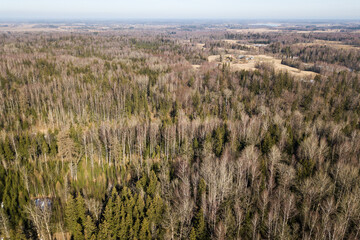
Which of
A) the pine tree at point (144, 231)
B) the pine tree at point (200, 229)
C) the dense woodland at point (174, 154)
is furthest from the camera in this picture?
the dense woodland at point (174, 154)

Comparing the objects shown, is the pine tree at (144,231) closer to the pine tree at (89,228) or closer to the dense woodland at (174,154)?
the dense woodland at (174,154)

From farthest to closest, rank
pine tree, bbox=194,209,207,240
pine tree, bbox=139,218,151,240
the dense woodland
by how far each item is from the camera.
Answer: the dense woodland, pine tree, bbox=139,218,151,240, pine tree, bbox=194,209,207,240

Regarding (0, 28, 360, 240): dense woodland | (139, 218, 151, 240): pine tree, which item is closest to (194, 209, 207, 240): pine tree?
(0, 28, 360, 240): dense woodland

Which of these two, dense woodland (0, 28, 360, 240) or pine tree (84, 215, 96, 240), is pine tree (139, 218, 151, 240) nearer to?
dense woodland (0, 28, 360, 240)

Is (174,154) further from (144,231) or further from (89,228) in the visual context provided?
(89,228)

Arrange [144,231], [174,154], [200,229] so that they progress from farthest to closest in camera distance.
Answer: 1. [174,154]
2. [144,231]
3. [200,229]

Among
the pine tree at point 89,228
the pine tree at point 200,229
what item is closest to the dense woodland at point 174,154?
the pine tree at point 200,229

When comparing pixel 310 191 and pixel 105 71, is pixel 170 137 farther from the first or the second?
pixel 105 71

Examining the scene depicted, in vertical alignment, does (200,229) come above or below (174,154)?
above

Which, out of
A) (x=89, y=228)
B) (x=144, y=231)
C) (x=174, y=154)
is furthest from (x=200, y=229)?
(x=174, y=154)
